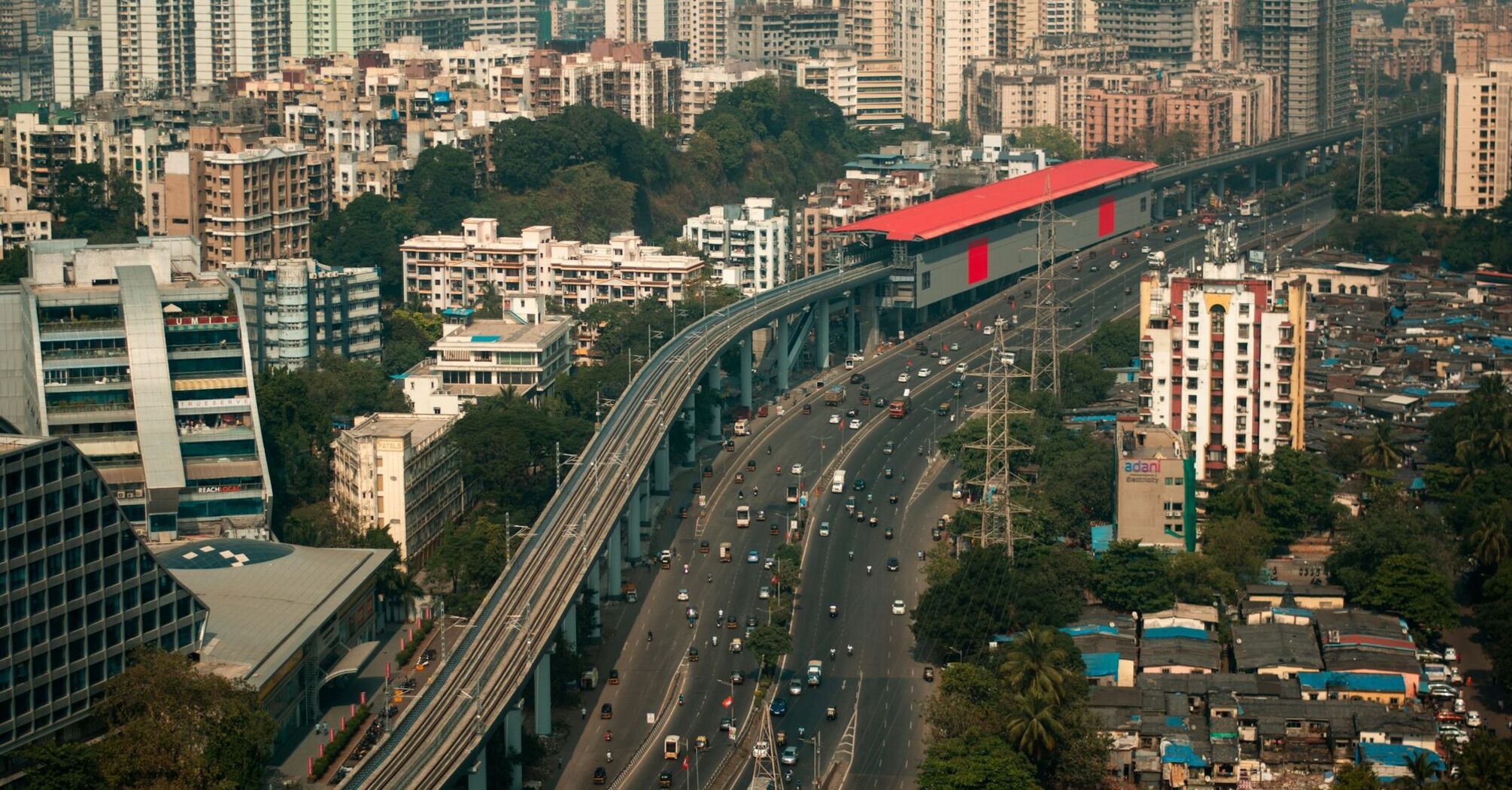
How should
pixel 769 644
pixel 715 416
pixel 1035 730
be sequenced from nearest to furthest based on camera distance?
pixel 1035 730 → pixel 769 644 → pixel 715 416

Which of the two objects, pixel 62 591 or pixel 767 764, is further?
pixel 767 764

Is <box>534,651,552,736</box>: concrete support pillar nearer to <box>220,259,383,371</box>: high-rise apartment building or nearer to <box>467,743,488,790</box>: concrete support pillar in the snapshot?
<box>467,743,488,790</box>: concrete support pillar

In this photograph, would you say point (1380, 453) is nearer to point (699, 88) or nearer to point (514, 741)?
point (514, 741)

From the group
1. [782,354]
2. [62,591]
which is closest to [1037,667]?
[62,591]

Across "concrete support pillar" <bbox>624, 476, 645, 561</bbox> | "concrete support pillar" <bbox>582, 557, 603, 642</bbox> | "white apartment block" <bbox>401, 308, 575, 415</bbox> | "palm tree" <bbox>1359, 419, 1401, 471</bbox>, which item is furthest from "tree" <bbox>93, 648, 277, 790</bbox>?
"palm tree" <bbox>1359, 419, 1401, 471</bbox>

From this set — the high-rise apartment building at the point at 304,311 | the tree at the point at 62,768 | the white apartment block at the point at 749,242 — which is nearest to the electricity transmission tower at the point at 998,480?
the high-rise apartment building at the point at 304,311

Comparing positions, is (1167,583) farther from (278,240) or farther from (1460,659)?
(278,240)

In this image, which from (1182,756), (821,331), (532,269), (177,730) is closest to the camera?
(177,730)
